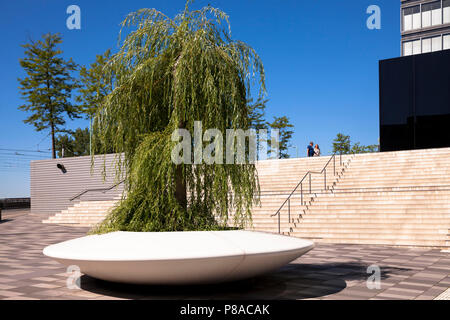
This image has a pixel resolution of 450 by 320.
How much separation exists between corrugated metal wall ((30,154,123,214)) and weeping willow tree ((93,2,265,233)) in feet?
60.7

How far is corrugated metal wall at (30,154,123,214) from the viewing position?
26156 millimetres

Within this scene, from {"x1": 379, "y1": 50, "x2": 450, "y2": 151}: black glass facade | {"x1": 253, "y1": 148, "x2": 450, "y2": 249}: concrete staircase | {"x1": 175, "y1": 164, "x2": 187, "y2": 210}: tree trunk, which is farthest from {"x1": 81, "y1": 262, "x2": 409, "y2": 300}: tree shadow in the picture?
{"x1": 379, "y1": 50, "x2": 450, "y2": 151}: black glass facade

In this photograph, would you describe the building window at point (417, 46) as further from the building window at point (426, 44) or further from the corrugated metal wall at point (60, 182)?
the corrugated metal wall at point (60, 182)

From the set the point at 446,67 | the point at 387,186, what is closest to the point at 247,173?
the point at 387,186

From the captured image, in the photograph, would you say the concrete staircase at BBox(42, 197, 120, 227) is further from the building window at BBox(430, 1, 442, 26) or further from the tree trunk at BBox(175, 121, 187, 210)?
the building window at BBox(430, 1, 442, 26)

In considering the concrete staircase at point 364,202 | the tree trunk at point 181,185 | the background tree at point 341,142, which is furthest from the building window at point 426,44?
the tree trunk at point 181,185

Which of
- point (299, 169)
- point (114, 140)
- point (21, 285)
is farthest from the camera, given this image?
point (299, 169)

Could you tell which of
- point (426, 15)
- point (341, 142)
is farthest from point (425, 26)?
point (341, 142)

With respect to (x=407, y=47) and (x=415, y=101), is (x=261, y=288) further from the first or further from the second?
(x=407, y=47)

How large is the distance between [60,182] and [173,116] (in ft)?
74.7

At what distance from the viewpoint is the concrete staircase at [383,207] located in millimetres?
12306

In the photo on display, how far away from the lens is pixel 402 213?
1330cm
